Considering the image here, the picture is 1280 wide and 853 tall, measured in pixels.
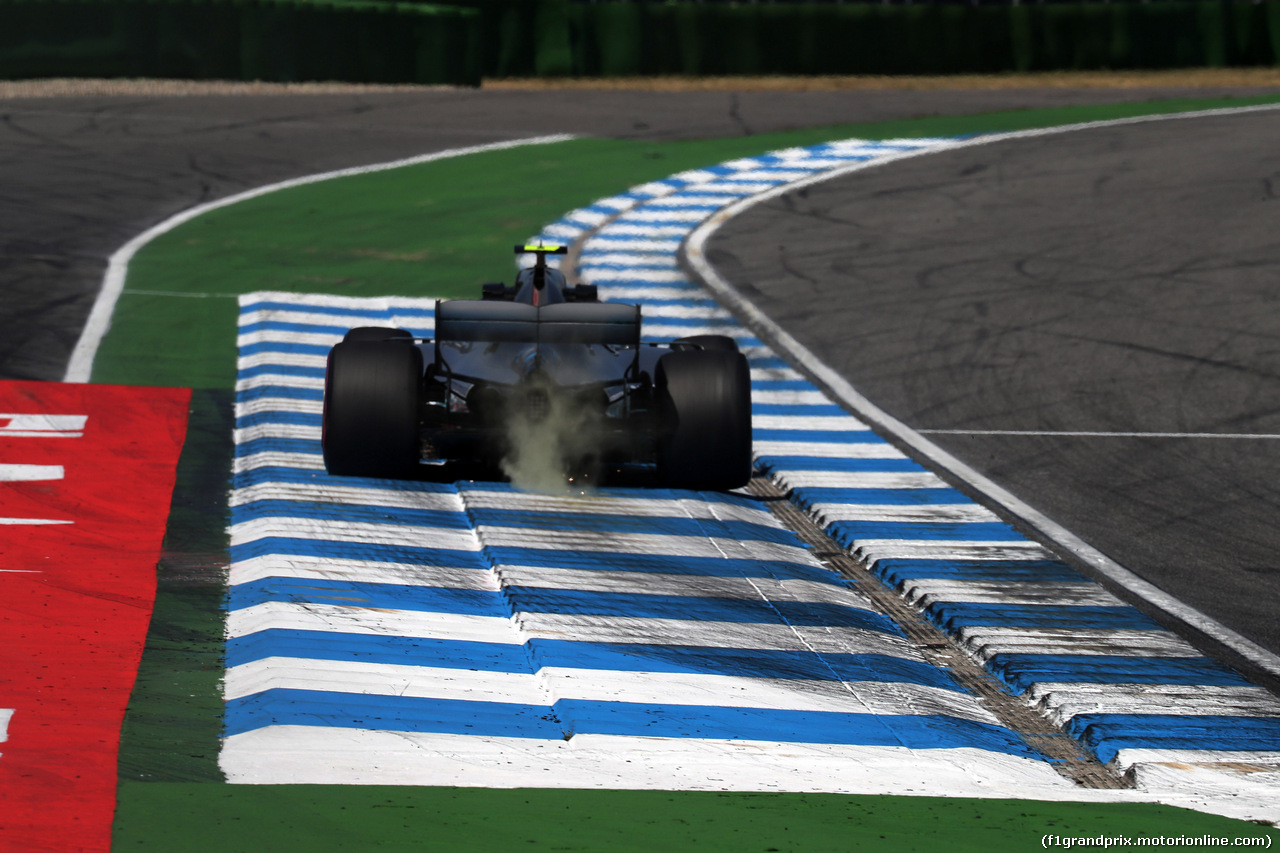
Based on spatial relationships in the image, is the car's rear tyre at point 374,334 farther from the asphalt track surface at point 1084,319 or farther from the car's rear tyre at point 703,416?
the asphalt track surface at point 1084,319

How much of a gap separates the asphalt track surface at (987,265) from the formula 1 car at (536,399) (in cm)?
255

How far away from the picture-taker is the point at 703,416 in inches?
384

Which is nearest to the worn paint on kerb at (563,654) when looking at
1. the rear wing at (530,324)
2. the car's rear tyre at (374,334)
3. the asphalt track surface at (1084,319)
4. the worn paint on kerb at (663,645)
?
the worn paint on kerb at (663,645)

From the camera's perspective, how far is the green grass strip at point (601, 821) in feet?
17.5

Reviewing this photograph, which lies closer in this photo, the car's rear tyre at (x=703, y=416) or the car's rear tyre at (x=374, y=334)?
the car's rear tyre at (x=703, y=416)

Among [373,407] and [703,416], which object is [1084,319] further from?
[373,407]

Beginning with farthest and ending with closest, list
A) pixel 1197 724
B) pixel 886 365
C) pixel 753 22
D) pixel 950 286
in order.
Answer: pixel 753 22, pixel 950 286, pixel 886 365, pixel 1197 724

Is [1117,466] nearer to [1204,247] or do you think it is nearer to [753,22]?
[1204,247]

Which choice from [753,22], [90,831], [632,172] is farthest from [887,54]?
[90,831]

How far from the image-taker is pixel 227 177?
2250cm

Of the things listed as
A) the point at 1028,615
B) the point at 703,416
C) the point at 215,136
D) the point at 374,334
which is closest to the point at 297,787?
the point at 1028,615

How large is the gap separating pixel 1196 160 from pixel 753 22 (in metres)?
15.3

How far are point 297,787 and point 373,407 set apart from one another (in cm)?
409

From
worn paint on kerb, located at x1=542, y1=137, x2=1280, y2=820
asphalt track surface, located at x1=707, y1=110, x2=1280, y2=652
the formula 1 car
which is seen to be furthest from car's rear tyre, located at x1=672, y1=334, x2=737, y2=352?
asphalt track surface, located at x1=707, y1=110, x2=1280, y2=652
